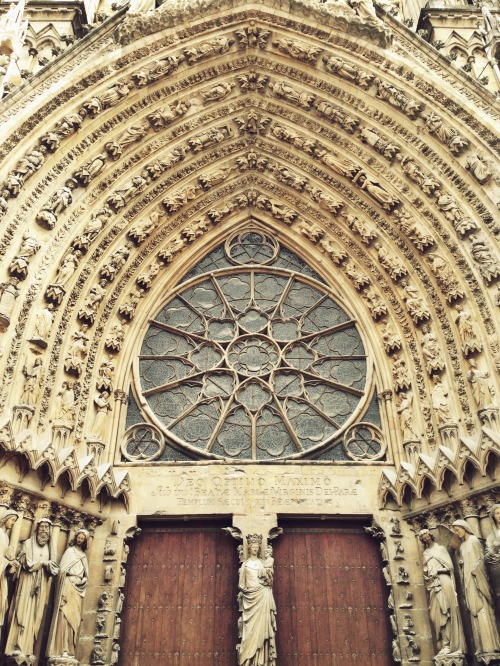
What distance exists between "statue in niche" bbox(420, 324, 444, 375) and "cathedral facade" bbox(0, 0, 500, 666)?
30mm

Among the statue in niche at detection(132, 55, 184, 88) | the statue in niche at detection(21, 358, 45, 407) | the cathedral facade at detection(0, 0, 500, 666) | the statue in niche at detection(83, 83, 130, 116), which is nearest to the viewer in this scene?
the cathedral facade at detection(0, 0, 500, 666)

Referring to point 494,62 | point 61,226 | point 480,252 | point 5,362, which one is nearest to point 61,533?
point 5,362

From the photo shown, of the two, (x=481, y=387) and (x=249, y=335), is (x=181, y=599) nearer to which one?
(x=249, y=335)

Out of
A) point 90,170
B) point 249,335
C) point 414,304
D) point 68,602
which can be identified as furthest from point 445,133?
point 68,602

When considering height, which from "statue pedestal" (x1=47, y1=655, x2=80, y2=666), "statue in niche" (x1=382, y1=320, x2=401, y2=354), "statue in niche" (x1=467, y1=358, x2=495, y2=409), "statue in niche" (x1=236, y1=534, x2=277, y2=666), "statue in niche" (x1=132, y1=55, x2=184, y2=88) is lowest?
"statue pedestal" (x1=47, y1=655, x2=80, y2=666)

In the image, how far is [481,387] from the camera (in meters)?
7.50

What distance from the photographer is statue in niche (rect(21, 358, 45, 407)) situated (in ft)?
24.1

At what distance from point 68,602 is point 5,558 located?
33.1 inches

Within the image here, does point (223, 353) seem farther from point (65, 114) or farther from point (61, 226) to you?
point (65, 114)

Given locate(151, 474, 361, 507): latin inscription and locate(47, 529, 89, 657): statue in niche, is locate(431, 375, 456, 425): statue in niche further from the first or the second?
locate(47, 529, 89, 657): statue in niche

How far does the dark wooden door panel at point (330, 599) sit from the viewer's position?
7066mm

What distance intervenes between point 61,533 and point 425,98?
24.4 ft

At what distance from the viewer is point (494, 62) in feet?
30.3

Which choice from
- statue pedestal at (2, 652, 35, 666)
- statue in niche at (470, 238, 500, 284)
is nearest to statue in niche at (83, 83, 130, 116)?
statue in niche at (470, 238, 500, 284)
